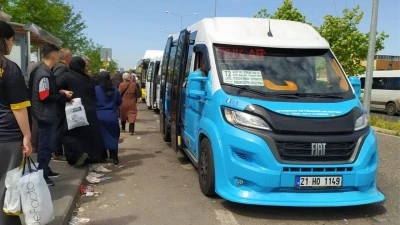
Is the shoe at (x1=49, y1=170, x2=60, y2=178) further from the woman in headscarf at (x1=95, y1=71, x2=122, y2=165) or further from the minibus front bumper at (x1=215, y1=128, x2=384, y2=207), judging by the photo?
the minibus front bumper at (x1=215, y1=128, x2=384, y2=207)

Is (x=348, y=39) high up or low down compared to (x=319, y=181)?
up

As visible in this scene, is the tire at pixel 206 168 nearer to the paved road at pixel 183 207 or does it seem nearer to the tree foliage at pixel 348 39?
the paved road at pixel 183 207

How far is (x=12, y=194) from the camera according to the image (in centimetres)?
370

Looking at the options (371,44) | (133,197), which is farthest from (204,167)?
(371,44)

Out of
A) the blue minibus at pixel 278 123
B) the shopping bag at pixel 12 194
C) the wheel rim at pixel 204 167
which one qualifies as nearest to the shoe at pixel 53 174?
the blue minibus at pixel 278 123

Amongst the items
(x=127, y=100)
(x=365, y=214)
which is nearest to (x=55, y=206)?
(x=365, y=214)

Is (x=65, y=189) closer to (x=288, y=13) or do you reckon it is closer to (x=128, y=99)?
(x=128, y=99)

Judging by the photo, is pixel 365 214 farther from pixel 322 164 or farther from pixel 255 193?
pixel 255 193

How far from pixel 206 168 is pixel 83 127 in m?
2.55

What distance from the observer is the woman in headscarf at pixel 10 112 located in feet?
11.8

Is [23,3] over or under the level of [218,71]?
over

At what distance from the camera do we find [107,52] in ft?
82.2

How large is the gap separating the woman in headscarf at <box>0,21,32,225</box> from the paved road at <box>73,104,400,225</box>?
4.86 ft

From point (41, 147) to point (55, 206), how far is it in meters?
0.95
